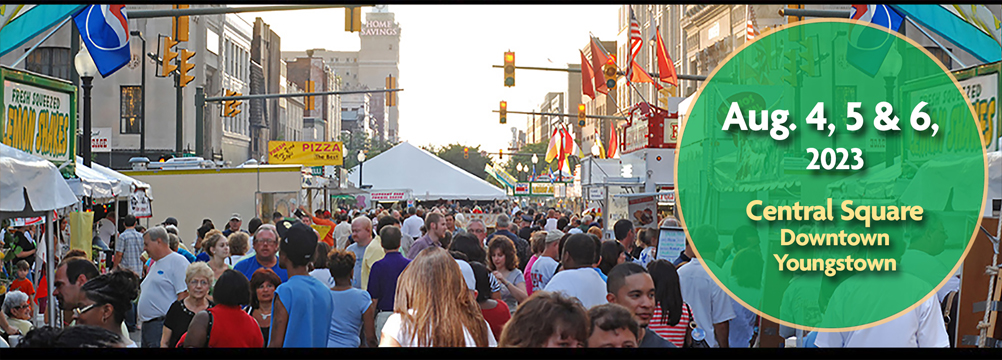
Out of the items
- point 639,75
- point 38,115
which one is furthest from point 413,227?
point 38,115

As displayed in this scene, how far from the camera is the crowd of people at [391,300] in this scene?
3625 millimetres

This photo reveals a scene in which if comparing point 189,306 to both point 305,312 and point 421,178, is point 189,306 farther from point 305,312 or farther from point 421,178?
point 421,178

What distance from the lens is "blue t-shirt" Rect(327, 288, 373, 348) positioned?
611 centimetres

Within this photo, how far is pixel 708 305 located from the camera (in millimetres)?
A: 6840

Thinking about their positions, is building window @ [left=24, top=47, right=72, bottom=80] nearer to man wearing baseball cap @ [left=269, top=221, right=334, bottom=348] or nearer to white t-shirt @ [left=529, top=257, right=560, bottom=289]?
white t-shirt @ [left=529, top=257, right=560, bottom=289]

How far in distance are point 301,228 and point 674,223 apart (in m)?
4.94

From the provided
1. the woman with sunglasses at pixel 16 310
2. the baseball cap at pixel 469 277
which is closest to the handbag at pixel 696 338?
the baseball cap at pixel 469 277

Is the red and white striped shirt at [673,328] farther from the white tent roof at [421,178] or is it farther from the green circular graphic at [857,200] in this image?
the white tent roof at [421,178]

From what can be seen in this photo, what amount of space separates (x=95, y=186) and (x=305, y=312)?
7.68 m

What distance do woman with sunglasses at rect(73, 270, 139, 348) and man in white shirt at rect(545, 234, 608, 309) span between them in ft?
8.83

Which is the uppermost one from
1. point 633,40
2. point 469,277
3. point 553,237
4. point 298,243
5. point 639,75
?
point 633,40

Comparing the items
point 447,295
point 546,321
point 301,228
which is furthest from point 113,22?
point 546,321

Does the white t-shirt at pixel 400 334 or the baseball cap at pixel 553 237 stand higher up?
the baseball cap at pixel 553 237

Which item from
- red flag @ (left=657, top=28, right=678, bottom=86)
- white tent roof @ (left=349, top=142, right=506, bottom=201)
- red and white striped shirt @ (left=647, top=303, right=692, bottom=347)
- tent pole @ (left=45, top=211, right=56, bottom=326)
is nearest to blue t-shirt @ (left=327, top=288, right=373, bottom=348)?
red and white striped shirt @ (left=647, top=303, right=692, bottom=347)
